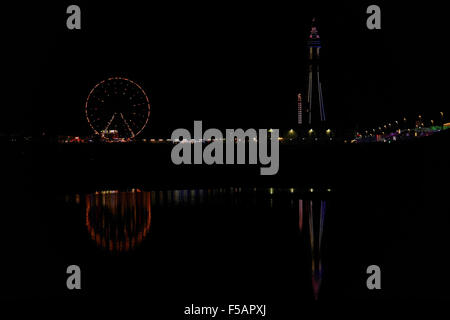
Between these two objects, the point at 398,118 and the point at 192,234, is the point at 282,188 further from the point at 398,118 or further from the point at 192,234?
the point at 398,118

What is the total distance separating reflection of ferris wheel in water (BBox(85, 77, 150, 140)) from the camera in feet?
119

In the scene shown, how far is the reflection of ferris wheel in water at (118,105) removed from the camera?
3625 cm

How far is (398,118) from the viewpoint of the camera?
77500 mm

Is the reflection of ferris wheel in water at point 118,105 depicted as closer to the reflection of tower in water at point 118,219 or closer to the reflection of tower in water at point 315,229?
the reflection of tower in water at point 118,219

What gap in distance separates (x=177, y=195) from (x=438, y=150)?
11.3 metres

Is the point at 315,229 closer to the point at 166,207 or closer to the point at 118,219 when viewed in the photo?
the point at 118,219

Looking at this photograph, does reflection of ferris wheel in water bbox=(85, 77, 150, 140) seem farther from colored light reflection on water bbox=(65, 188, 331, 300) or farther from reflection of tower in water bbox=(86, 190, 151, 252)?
reflection of tower in water bbox=(86, 190, 151, 252)

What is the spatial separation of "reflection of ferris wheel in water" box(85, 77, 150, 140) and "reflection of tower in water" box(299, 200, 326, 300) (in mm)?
25150

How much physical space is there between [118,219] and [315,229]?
326 centimetres

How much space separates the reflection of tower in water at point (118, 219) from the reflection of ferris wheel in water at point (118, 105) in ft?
72.8

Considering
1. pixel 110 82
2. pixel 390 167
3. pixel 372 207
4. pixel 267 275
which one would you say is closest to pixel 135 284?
pixel 267 275

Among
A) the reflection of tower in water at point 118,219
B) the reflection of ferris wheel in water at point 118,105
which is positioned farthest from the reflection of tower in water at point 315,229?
the reflection of ferris wheel in water at point 118,105

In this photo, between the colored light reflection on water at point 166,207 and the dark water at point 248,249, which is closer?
the dark water at point 248,249

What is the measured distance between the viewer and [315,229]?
9.46 metres
